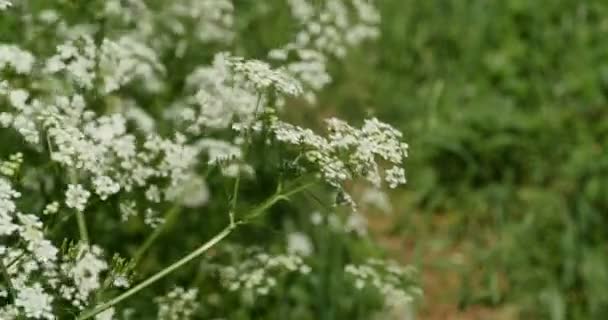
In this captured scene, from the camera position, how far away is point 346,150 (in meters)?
2.40

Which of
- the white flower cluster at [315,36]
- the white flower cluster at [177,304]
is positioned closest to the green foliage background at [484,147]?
the white flower cluster at [315,36]

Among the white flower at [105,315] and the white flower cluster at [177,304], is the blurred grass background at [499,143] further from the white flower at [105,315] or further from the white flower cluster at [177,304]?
the white flower at [105,315]

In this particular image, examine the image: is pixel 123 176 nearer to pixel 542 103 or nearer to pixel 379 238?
pixel 379 238

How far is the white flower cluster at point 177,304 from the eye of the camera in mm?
2750

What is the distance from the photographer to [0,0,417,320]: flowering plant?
233cm

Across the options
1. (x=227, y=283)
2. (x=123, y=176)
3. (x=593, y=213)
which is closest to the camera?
(x=123, y=176)

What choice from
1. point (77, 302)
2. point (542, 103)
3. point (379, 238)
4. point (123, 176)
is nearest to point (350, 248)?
point (379, 238)

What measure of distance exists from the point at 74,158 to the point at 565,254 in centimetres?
245

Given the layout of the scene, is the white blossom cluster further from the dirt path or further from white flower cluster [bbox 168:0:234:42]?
the dirt path

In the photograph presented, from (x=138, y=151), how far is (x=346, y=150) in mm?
693

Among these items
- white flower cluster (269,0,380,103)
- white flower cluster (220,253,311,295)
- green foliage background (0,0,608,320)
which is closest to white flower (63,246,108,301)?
white flower cluster (220,253,311,295)

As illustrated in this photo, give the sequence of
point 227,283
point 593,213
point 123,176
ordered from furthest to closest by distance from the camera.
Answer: point 593,213 → point 227,283 → point 123,176

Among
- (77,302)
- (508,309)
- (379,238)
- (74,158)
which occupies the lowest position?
(77,302)

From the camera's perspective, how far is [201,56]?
4.23 m
